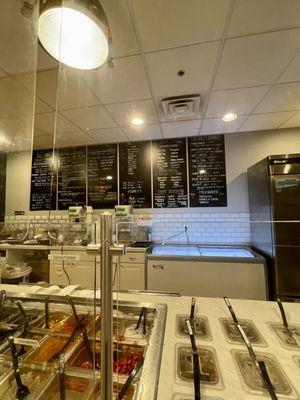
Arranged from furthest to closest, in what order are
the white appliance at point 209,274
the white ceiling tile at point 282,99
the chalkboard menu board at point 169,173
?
the chalkboard menu board at point 169,173 < the white appliance at point 209,274 < the white ceiling tile at point 282,99

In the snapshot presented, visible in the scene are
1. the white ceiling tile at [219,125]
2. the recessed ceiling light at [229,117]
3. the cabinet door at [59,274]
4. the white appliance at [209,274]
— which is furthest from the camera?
the white ceiling tile at [219,125]

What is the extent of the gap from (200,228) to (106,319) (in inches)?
97.2

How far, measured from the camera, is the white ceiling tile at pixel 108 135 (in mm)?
2596

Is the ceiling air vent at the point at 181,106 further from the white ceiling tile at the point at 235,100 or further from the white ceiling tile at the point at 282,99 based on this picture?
the white ceiling tile at the point at 282,99

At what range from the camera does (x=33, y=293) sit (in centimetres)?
109

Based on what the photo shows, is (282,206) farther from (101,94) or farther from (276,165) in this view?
(101,94)

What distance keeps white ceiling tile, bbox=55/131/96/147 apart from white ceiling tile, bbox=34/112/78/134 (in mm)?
124

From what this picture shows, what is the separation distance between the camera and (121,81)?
1626 mm

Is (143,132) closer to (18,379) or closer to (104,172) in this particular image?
(104,172)

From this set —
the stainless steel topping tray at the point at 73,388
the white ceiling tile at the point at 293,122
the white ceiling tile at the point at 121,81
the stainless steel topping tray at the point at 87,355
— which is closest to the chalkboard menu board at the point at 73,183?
the white ceiling tile at the point at 121,81

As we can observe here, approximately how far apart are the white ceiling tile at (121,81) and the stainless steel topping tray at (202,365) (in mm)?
1639

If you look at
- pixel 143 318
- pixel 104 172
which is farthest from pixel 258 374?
pixel 104 172

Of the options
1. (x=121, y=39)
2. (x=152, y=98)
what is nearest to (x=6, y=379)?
(x=121, y=39)

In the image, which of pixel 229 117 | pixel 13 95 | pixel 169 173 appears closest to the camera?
pixel 13 95
